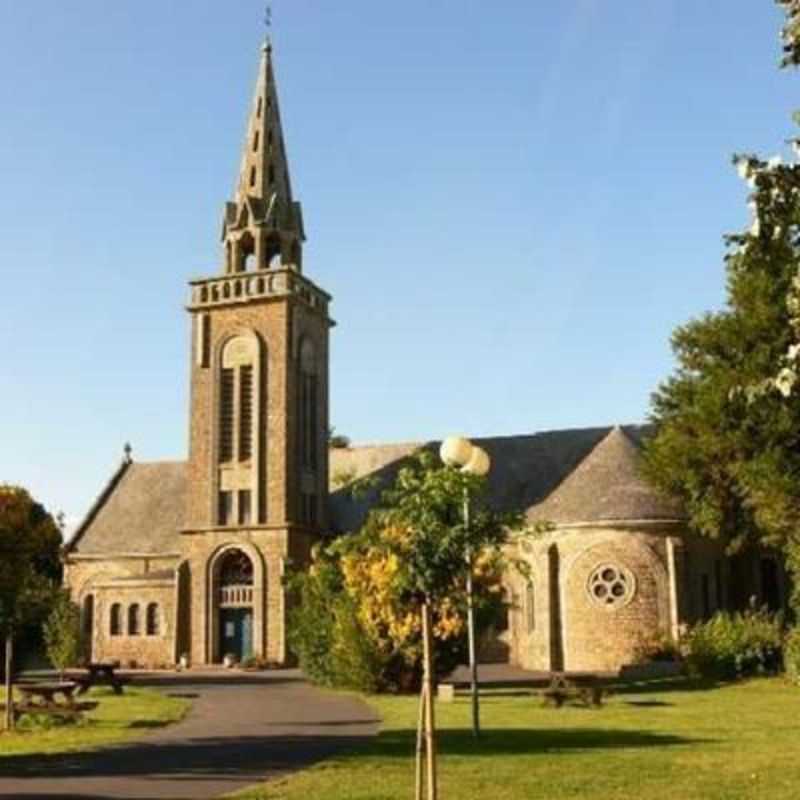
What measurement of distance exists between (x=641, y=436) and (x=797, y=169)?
4702 cm

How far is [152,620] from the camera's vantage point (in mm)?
55844

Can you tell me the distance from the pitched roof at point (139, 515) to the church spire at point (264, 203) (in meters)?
13.8

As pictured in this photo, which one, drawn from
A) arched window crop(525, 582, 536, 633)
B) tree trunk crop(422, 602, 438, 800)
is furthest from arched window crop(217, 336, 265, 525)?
tree trunk crop(422, 602, 438, 800)

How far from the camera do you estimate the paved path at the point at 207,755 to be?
15.1 meters

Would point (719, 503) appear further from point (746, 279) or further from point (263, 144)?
point (263, 144)

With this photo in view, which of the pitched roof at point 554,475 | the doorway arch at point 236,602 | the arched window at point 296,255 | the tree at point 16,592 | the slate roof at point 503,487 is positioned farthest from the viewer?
the arched window at point 296,255

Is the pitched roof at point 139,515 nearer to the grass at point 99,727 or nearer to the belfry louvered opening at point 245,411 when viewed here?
the belfry louvered opening at point 245,411

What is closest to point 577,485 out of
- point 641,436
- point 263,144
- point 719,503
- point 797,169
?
point 641,436

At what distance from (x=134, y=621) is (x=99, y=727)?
3313 cm

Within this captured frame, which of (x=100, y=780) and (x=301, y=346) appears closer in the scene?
(x=100, y=780)

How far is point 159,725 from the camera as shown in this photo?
79.8 feet

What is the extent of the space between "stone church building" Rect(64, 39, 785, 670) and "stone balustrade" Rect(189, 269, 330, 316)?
0.08 m

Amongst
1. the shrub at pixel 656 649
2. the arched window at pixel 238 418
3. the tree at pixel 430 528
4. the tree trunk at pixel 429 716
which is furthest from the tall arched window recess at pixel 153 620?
the tree trunk at pixel 429 716

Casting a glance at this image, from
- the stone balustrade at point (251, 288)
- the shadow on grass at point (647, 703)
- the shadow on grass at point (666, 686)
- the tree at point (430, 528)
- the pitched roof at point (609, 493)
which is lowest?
the shadow on grass at point (666, 686)
